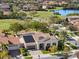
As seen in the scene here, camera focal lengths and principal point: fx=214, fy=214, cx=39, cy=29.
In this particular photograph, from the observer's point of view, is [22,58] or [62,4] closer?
[22,58]

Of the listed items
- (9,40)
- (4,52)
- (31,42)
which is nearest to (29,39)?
(31,42)

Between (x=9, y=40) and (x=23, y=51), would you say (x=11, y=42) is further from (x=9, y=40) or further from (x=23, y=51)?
(x=23, y=51)

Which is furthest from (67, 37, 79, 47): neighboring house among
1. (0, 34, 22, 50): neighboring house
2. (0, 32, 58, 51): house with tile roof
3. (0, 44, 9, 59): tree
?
(0, 44, 9, 59): tree

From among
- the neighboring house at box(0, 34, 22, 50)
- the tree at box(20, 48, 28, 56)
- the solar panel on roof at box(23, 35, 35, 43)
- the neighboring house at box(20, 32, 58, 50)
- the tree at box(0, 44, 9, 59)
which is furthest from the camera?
the solar panel on roof at box(23, 35, 35, 43)

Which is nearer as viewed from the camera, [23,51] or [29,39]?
[23,51]

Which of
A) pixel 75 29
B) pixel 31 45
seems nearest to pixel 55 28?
pixel 75 29

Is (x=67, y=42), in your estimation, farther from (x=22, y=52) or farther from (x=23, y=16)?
(x=23, y=16)

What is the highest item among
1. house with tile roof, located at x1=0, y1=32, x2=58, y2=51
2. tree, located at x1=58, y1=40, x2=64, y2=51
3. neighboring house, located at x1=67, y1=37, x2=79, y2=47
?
house with tile roof, located at x1=0, y1=32, x2=58, y2=51

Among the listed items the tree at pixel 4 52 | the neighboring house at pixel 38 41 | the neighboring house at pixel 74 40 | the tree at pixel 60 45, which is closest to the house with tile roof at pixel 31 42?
the neighboring house at pixel 38 41

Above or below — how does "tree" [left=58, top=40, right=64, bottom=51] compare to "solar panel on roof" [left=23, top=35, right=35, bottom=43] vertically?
below

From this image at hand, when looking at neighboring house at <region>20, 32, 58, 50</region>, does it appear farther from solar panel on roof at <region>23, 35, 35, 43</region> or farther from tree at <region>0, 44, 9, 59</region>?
tree at <region>0, 44, 9, 59</region>

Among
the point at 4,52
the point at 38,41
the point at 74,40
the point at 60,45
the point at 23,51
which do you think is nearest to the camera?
the point at 4,52
